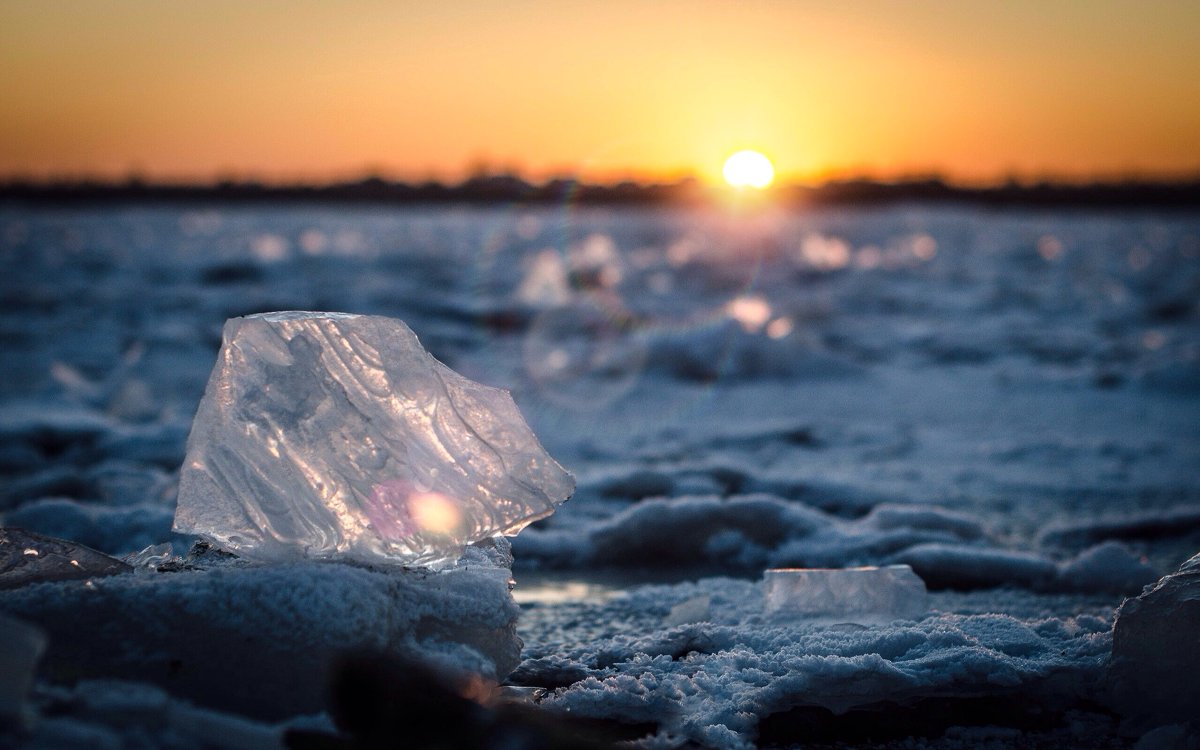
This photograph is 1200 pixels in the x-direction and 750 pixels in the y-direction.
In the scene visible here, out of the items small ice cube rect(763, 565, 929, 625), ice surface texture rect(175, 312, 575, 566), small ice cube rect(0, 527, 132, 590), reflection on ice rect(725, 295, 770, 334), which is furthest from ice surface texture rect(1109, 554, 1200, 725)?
reflection on ice rect(725, 295, 770, 334)

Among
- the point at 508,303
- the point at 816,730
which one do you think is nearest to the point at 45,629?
the point at 816,730


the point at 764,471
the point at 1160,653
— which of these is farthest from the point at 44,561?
the point at 764,471

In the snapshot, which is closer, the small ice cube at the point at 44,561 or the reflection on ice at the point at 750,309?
the small ice cube at the point at 44,561

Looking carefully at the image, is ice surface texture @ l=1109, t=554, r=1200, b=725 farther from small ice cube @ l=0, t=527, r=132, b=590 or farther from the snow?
small ice cube @ l=0, t=527, r=132, b=590

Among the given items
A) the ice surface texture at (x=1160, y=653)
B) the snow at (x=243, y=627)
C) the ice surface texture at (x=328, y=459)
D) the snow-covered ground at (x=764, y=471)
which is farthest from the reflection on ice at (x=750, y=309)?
the snow at (x=243, y=627)

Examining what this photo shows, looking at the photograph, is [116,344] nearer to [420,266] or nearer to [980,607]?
[980,607]

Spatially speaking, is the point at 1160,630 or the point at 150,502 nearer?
the point at 1160,630

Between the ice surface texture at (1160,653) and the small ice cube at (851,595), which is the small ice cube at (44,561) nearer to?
the small ice cube at (851,595)
